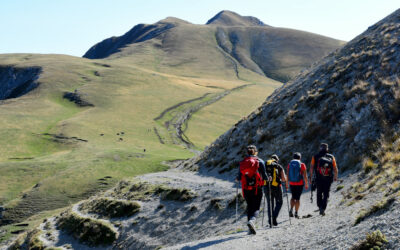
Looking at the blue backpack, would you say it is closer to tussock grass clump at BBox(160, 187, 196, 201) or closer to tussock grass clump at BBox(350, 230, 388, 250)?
tussock grass clump at BBox(350, 230, 388, 250)

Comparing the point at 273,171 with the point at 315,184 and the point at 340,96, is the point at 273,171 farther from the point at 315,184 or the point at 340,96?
the point at 340,96

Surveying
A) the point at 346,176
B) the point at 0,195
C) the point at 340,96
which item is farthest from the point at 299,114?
the point at 0,195

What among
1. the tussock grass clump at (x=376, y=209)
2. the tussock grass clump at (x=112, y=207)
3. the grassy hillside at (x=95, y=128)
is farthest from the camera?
the grassy hillside at (x=95, y=128)

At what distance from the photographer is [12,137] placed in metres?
88.1

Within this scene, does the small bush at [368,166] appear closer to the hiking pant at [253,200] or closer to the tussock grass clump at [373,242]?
the hiking pant at [253,200]

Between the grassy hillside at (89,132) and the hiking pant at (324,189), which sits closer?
the hiking pant at (324,189)

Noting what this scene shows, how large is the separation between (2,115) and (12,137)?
23711mm

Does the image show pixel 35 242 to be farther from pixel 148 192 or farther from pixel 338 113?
pixel 338 113

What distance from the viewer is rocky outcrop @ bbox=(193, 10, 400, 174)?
2359 cm

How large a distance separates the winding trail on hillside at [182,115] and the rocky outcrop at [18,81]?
79.2m

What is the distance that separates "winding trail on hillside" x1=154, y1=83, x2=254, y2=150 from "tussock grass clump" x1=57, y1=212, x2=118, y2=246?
5232cm

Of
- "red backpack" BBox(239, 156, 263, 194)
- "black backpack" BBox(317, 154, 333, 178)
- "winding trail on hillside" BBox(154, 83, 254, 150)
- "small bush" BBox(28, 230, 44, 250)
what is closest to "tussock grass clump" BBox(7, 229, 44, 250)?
"small bush" BBox(28, 230, 44, 250)

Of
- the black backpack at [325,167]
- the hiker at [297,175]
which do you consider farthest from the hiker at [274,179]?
the black backpack at [325,167]

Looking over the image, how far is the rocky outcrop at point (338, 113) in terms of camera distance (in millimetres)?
23594
